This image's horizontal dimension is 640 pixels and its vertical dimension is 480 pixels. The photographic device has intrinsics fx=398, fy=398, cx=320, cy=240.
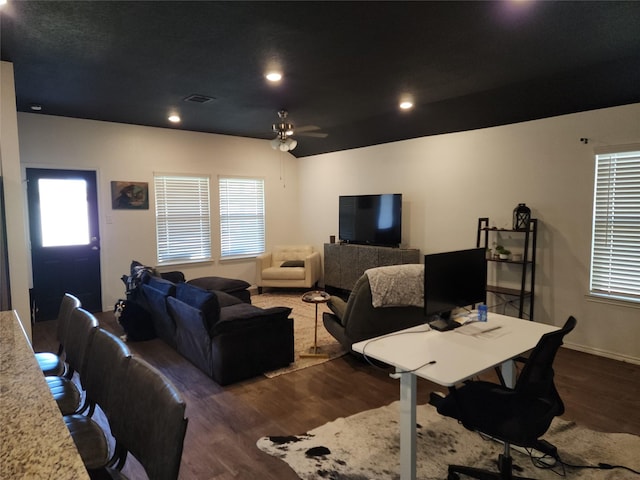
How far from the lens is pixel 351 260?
664 cm

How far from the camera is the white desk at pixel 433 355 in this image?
1915 millimetres

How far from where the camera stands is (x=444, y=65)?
11.4ft

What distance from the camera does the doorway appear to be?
538 cm

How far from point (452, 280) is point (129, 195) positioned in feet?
17.1

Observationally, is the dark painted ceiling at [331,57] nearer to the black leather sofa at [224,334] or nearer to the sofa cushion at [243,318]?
the black leather sofa at [224,334]

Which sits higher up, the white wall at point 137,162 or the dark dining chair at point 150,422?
the white wall at point 137,162

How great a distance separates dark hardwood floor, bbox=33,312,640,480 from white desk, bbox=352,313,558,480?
787mm

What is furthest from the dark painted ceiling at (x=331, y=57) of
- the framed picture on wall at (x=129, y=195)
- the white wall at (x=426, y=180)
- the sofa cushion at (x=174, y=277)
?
the sofa cushion at (x=174, y=277)

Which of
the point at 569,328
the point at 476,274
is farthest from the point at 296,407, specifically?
the point at 569,328

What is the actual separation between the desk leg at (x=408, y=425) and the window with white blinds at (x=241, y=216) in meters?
5.60

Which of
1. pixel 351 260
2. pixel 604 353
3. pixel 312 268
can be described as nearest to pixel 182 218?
pixel 312 268

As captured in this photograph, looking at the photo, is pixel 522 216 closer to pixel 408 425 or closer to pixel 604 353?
pixel 604 353

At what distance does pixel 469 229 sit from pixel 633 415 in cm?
275

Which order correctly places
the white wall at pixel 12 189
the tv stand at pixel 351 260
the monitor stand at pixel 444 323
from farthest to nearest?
the tv stand at pixel 351 260 < the white wall at pixel 12 189 < the monitor stand at pixel 444 323
